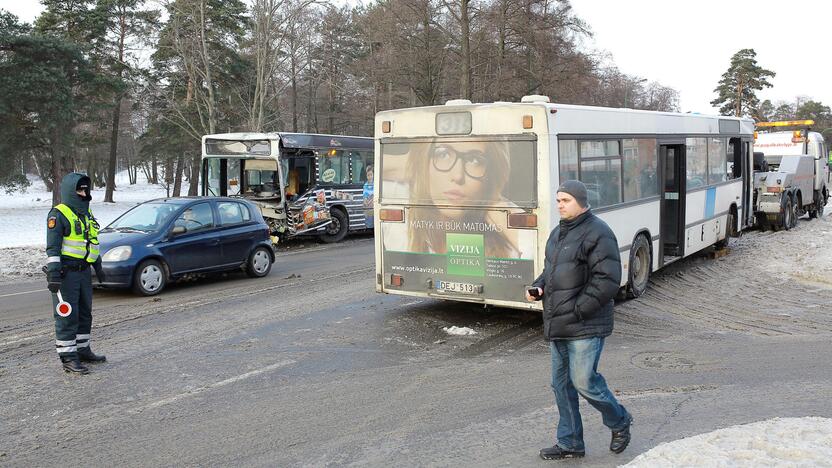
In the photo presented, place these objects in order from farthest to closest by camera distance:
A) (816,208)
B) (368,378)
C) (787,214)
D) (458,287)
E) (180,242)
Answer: (816,208) → (787,214) → (180,242) → (458,287) → (368,378)

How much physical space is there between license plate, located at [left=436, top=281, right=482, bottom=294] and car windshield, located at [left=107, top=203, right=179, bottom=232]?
5459 mm

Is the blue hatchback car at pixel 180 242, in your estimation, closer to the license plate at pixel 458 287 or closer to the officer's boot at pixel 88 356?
the officer's boot at pixel 88 356

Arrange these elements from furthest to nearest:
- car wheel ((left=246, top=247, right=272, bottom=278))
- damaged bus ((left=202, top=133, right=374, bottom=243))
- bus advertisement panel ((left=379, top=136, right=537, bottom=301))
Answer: damaged bus ((left=202, top=133, right=374, bottom=243)), car wheel ((left=246, top=247, right=272, bottom=278)), bus advertisement panel ((left=379, top=136, right=537, bottom=301))

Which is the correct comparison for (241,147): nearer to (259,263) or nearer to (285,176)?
(285,176)

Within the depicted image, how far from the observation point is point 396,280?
9.41 m

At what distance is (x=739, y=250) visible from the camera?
15797 millimetres

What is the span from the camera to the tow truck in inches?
762

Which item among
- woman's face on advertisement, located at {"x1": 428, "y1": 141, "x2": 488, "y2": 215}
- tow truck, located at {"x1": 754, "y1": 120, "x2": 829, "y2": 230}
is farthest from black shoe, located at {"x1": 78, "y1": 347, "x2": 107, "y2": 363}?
tow truck, located at {"x1": 754, "y1": 120, "x2": 829, "y2": 230}

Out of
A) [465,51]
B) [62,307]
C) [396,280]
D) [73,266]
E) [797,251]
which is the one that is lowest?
[797,251]

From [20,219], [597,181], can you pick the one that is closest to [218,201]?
[597,181]

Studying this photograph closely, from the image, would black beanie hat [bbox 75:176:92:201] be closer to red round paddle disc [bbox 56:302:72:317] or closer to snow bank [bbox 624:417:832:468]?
red round paddle disc [bbox 56:302:72:317]

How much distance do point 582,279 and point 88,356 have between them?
5.29 m

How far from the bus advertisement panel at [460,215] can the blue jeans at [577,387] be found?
369 centimetres

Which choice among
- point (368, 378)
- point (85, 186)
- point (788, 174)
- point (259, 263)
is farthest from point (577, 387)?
point (788, 174)
